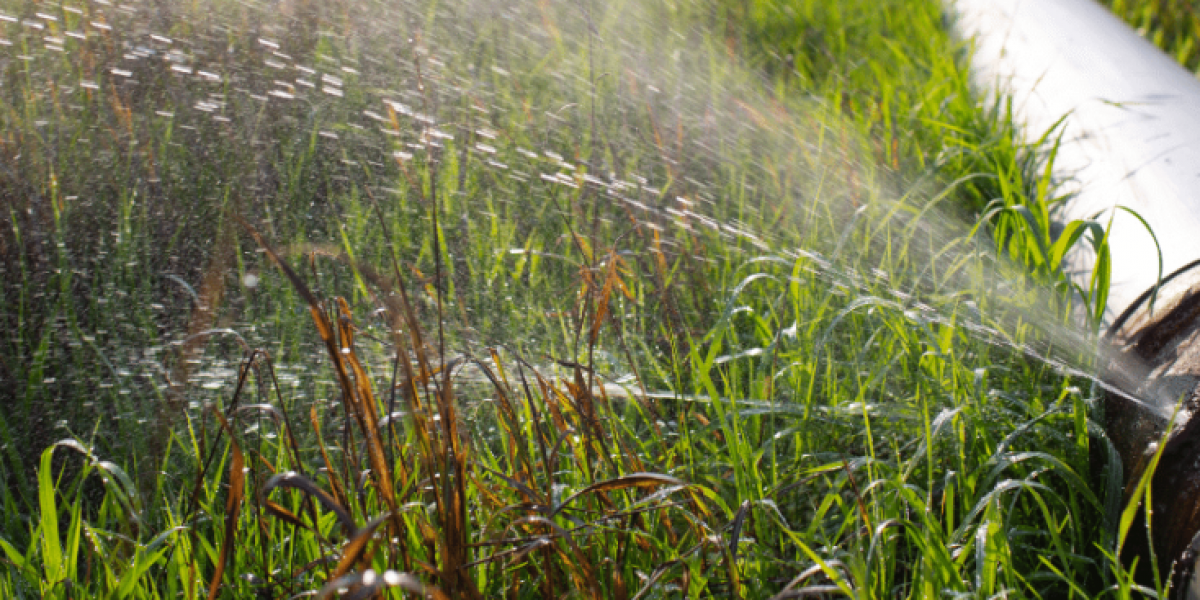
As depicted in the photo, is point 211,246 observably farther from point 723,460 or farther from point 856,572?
point 856,572

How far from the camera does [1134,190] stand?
184 cm

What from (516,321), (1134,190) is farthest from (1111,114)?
(516,321)

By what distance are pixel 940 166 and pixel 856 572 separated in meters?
1.87

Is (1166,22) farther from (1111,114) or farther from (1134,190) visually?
(1134,190)

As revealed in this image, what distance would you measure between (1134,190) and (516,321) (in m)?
1.31

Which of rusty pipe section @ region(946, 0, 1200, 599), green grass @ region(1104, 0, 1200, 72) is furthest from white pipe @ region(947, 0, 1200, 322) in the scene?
green grass @ region(1104, 0, 1200, 72)

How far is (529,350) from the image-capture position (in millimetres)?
1789

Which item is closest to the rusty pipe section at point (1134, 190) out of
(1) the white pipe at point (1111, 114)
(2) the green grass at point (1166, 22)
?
(1) the white pipe at point (1111, 114)

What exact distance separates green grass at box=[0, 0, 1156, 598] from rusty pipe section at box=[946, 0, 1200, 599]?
7 cm

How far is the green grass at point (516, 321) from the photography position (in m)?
1.19

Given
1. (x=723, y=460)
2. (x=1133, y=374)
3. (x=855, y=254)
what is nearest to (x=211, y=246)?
(x=723, y=460)

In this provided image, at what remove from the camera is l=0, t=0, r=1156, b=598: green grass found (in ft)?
3.89

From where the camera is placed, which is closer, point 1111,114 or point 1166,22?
point 1111,114

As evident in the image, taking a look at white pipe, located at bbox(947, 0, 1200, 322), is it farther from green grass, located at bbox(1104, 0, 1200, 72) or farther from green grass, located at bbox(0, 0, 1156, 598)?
green grass, located at bbox(1104, 0, 1200, 72)
